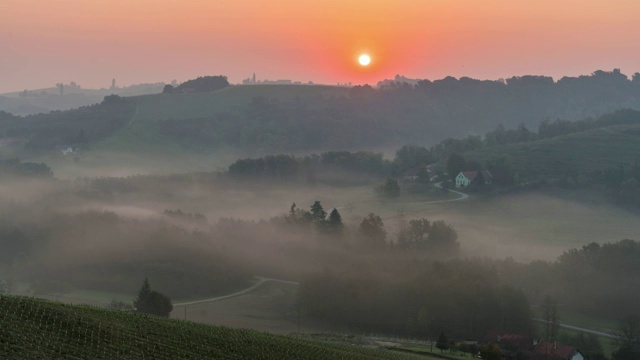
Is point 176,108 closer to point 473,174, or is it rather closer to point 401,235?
point 473,174

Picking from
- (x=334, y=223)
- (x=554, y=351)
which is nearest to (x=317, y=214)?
(x=334, y=223)

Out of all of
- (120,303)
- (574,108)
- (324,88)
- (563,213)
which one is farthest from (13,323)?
(574,108)

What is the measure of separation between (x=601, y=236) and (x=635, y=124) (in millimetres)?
53692

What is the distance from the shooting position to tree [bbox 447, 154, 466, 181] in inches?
3740

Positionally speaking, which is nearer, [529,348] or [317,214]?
[529,348]

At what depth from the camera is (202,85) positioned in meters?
173

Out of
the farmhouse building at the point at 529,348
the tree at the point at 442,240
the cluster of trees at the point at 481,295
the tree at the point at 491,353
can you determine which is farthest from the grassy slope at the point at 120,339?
the tree at the point at 442,240

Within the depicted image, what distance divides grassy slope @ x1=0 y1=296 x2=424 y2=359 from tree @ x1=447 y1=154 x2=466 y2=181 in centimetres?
5970

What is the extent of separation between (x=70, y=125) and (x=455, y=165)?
69.0 m

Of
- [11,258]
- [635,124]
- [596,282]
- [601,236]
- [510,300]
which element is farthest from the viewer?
[635,124]

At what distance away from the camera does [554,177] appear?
94500 millimetres

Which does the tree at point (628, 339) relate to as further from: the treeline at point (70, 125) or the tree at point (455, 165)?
the treeline at point (70, 125)

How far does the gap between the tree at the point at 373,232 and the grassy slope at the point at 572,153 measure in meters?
30.4

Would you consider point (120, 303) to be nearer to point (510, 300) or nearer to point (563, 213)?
point (510, 300)
